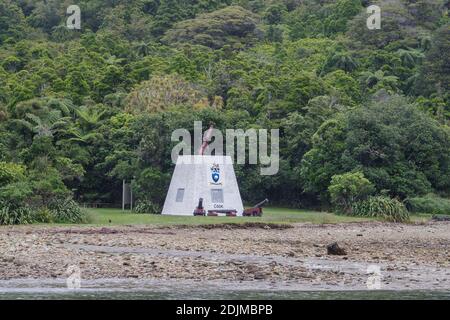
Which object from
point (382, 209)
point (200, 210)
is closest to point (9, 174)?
point (200, 210)

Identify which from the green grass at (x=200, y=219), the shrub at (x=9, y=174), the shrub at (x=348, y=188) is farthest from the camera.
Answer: the shrub at (x=348, y=188)

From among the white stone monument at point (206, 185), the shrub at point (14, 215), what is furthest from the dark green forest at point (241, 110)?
the white stone monument at point (206, 185)

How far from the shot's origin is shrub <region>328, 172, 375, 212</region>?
4478 centimetres

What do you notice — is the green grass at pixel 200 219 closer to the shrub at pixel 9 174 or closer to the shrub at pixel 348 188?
the shrub at pixel 348 188

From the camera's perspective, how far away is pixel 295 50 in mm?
81750

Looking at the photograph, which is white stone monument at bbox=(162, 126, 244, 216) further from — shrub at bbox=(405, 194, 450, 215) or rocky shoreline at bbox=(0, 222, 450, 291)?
shrub at bbox=(405, 194, 450, 215)

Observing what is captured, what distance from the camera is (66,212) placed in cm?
3750

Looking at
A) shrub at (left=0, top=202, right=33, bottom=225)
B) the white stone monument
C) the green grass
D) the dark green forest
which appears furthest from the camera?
the dark green forest

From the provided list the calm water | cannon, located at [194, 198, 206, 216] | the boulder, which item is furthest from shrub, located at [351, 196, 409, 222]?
the calm water

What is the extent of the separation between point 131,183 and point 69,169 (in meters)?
5.30

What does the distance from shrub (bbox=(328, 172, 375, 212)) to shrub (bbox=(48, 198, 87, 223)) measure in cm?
1322

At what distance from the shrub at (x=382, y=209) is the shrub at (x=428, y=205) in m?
2.02

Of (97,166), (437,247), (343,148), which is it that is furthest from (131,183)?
(437,247)

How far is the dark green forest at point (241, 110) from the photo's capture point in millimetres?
46875
